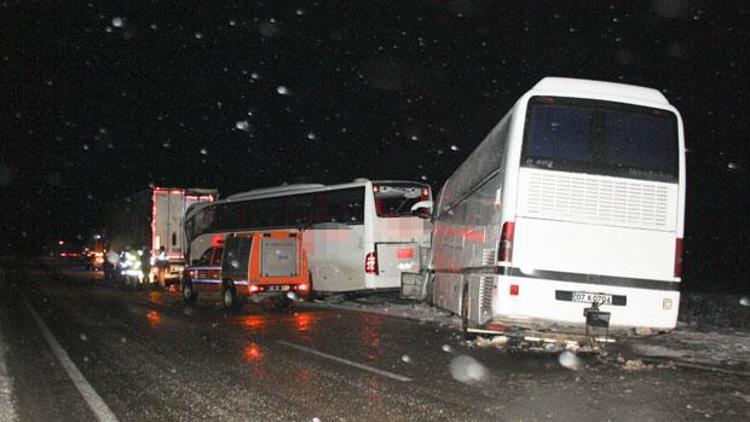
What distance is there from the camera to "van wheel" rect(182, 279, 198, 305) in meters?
21.5

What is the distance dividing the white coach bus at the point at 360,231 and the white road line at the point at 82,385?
9.72 meters

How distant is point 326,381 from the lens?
8.20 metres

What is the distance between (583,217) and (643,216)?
78 cm

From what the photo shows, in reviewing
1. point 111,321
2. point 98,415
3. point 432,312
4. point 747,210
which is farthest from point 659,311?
point 747,210

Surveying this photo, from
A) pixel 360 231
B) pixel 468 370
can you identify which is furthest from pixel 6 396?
pixel 360 231

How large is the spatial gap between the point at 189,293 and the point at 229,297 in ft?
8.68

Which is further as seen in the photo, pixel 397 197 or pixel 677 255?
pixel 397 197

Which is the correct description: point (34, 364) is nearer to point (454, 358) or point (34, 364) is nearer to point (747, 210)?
point (454, 358)

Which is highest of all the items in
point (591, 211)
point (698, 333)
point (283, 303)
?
point (591, 211)

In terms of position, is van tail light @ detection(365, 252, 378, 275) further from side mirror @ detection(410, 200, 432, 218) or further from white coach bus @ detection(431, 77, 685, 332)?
white coach bus @ detection(431, 77, 685, 332)

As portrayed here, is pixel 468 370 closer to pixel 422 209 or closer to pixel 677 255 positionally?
pixel 677 255

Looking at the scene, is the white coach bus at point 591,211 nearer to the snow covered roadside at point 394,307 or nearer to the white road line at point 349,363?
the white road line at point 349,363

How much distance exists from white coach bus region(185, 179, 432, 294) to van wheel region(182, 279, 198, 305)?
2.42 feet

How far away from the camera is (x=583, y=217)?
30.6 ft
